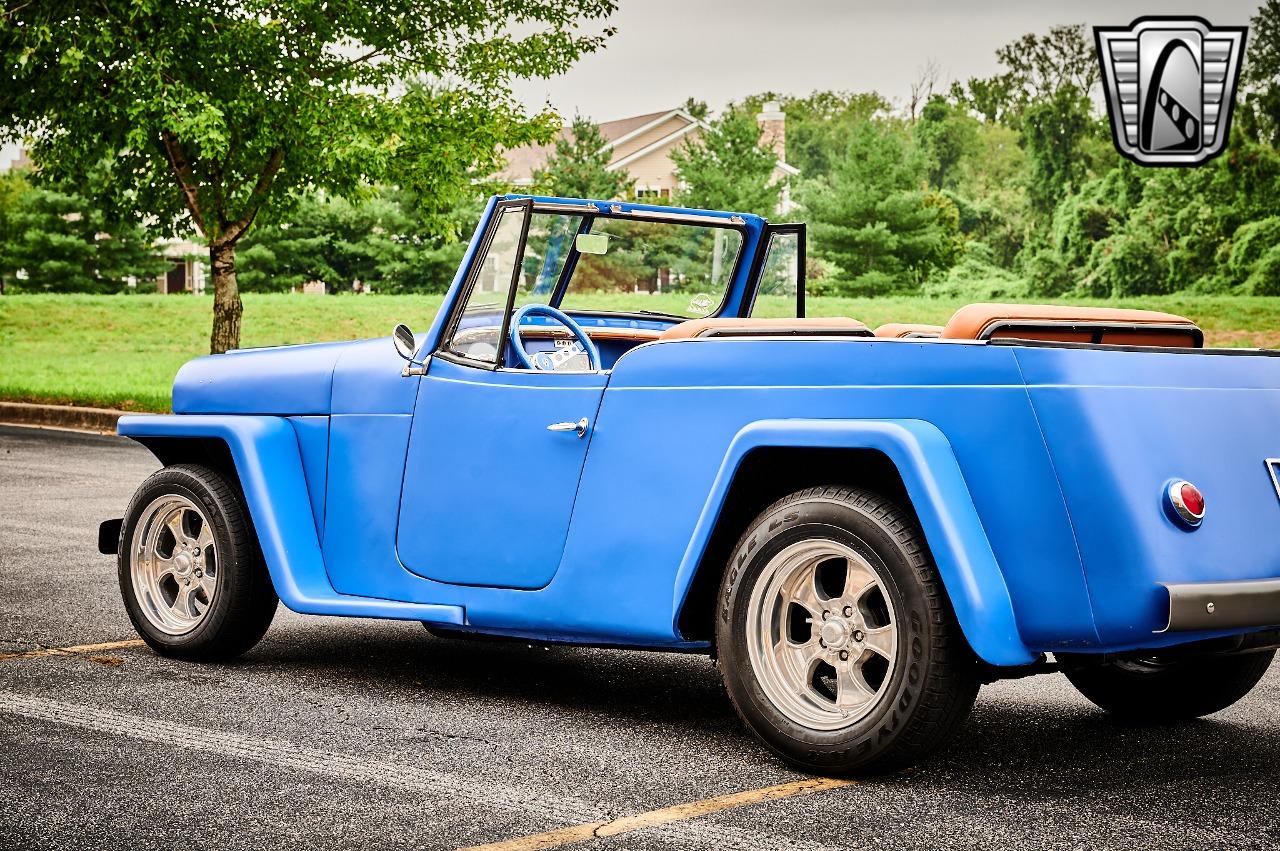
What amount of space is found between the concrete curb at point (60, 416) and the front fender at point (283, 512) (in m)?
14.7

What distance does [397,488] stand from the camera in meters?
5.55

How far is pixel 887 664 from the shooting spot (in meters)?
4.38

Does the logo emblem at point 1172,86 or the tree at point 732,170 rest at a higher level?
the logo emblem at point 1172,86

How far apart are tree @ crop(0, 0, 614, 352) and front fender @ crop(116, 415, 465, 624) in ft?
43.8

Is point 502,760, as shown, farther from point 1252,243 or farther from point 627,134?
point 627,134

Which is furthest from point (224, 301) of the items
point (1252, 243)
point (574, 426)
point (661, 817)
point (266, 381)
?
point (1252, 243)

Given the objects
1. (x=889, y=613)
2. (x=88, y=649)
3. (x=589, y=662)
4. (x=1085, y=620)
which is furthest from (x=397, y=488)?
(x=1085, y=620)

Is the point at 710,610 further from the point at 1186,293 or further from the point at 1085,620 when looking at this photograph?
the point at 1186,293

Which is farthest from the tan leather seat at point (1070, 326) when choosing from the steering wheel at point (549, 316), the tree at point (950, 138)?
the tree at point (950, 138)

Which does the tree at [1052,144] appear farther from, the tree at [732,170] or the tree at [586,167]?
the tree at [586,167]

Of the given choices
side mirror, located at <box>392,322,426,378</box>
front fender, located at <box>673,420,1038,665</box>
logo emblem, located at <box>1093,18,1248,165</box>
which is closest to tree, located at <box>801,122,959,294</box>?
logo emblem, located at <box>1093,18,1248,165</box>

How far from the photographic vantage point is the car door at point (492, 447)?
5051 mm

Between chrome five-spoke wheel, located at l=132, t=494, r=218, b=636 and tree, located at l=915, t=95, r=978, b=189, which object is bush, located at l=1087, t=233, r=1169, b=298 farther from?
chrome five-spoke wheel, located at l=132, t=494, r=218, b=636

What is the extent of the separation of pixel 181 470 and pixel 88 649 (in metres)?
Result: 0.81
